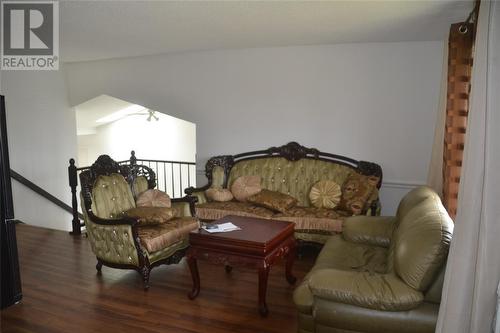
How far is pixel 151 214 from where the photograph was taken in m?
3.56

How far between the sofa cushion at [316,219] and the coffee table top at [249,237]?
0.66 m

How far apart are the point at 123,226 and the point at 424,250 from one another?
2.39 m

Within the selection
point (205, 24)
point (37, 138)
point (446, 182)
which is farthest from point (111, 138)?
point (446, 182)

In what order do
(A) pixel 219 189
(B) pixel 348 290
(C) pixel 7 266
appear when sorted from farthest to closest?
(A) pixel 219 189 → (C) pixel 7 266 → (B) pixel 348 290

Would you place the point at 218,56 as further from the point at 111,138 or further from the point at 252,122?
the point at 111,138

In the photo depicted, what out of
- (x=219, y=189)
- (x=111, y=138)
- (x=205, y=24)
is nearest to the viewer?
(x=205, y=24)

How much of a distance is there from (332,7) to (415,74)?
1763mm

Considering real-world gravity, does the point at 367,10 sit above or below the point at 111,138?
above

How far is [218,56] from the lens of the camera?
202 inches

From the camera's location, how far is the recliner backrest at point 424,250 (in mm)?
1944

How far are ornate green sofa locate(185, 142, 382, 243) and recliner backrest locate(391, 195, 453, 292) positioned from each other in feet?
5.46

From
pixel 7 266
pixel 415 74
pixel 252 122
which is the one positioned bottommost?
pixel 7 266

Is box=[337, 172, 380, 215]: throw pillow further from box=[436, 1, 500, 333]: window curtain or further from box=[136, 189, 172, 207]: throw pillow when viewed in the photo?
box=[436, 1, 500, 333]: window curtain

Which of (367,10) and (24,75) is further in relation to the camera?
(24,75)
